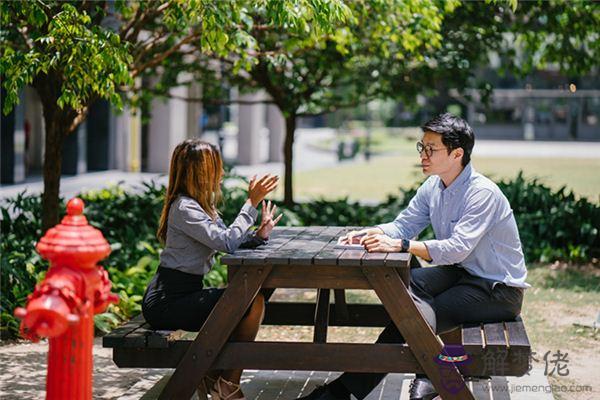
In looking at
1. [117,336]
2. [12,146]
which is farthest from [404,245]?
[12,146]

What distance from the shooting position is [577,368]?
6809mm

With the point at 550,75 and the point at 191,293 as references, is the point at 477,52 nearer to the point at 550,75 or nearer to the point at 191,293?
the point at 191,293

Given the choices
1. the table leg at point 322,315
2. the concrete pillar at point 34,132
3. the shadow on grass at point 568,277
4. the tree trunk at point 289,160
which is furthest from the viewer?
the concrete pillar at point 34,132

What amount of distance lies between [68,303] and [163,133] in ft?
77.4

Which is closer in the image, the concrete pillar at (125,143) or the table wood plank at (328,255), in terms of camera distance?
the table wood plank at (328,255)

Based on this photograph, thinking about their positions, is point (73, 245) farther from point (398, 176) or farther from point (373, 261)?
point (398, 176)

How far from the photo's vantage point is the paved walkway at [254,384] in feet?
19.1

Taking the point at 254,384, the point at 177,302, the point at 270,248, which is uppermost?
the point at 270,248

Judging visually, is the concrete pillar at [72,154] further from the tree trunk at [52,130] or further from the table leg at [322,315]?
the table leg at [322,315]

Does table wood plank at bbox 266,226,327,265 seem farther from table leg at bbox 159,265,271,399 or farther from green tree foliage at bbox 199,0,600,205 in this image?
green tree foliage at bbox 199,0,600,205

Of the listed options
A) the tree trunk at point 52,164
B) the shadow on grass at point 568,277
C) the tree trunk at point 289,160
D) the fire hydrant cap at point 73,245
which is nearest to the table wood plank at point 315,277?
the fire hydrant cap at point 73,245

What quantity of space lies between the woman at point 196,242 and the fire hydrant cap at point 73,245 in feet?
4.28

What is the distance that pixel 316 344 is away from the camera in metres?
4.95

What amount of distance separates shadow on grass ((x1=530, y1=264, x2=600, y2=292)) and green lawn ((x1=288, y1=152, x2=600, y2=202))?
662 cm
